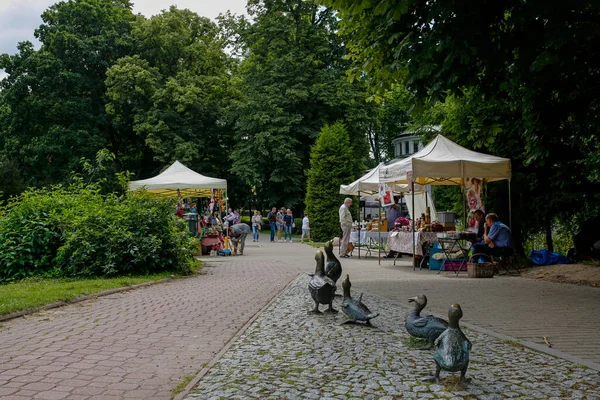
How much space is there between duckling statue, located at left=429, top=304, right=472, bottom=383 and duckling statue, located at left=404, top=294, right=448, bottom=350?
3.49 ft

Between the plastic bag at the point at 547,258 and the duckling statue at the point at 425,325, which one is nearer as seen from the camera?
the duckling statue at the point at 425,325

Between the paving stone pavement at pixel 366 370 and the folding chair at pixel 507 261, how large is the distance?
707 centimetres

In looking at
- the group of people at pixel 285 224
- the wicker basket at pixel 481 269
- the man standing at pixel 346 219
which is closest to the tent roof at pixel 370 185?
the man standing at pixel 346 219

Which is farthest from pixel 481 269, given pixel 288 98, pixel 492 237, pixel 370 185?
pixel 288 98

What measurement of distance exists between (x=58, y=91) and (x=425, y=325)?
41078 mm

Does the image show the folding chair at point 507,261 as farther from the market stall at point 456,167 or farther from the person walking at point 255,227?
the person walking at point 255,227

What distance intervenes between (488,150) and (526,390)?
13.3 m

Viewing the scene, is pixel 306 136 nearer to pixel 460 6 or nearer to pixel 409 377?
pixel 460 6

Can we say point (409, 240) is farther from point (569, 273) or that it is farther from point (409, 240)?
point (569, 273)

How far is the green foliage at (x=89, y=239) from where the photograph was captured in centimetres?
1362

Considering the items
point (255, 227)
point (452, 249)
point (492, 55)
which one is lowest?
point (452, 249)

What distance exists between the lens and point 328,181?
34.1 metres

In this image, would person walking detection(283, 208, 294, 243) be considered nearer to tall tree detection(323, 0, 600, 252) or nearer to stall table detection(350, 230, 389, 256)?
stall table detection(350, 230, 389, 256)

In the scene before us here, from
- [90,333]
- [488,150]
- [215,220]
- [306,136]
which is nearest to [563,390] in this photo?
[90,333]
